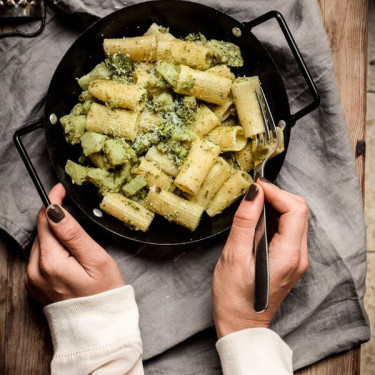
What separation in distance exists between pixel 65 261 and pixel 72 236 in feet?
0.25

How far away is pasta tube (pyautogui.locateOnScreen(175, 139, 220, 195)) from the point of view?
1449mm

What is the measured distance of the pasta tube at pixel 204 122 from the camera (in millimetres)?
1502

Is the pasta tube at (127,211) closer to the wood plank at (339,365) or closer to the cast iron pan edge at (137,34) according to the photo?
the cast iron pan edge at (137,34)

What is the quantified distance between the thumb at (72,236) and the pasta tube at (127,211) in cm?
10

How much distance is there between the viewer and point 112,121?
1.46m

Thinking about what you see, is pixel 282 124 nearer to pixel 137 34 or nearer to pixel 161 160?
pixel 161 160

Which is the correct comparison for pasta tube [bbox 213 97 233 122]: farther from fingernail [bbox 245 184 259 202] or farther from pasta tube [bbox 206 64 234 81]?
fingernail [bbox 245 184 259 202]

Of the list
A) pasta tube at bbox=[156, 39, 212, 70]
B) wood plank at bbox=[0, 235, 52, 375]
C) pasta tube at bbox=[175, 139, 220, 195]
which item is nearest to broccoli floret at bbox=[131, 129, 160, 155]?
pasta tube at bbox=[175, 139, 220, 195]

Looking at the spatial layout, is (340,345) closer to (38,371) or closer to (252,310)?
(252,310)

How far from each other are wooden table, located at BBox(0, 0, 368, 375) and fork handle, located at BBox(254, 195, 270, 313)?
46cm

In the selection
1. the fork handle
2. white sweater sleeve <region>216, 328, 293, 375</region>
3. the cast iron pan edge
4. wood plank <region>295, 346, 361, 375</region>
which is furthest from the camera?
wood plank <region>295, 346, 361, 375</region>

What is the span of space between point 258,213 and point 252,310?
27 centimetres

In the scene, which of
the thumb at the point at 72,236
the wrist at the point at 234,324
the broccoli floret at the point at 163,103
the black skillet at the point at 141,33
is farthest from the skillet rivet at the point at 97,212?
the wrist at the point at 234,324

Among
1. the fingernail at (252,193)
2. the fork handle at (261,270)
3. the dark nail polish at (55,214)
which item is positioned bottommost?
the fork handle at (261,270)
